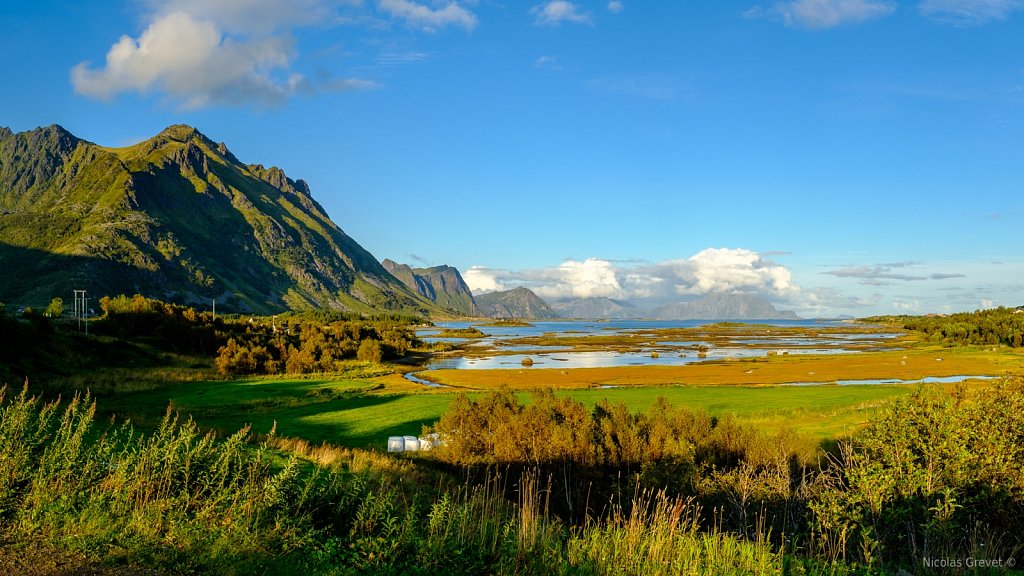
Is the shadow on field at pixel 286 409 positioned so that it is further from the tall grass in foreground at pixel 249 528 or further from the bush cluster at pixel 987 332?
the bush cluster at pixel 987 332

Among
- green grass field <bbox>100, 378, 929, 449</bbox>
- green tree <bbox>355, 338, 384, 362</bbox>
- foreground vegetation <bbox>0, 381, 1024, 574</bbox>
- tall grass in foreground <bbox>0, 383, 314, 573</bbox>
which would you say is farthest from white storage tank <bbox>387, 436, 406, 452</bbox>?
green tree <bbox>355, 338, 384, 362</bbox>

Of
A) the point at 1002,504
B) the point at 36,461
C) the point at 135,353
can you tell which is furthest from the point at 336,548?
the point at 135,353

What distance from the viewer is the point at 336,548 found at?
353 inches

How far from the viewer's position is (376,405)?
46156 mm

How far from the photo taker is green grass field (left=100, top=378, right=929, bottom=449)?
34.0 meters

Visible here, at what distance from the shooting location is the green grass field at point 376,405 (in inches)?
1339

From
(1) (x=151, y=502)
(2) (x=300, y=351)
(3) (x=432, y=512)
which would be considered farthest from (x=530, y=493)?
(2) (x=300, y=351)

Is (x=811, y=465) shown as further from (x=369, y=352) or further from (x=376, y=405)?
(x=369, y=352)

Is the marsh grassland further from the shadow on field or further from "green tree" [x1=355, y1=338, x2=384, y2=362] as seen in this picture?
"green tree" [x1=355, y1=338, x2=384, y2=362]

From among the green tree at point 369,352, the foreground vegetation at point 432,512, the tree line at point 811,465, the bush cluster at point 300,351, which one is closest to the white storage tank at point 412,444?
the tree line at point 811,465

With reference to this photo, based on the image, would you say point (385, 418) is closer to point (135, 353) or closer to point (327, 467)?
point (327, 467)

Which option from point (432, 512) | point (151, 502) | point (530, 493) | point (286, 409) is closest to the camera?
point (151, 502)

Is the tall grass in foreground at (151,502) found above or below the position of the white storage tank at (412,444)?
above

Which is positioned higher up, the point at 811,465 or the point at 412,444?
the point at 811,465
